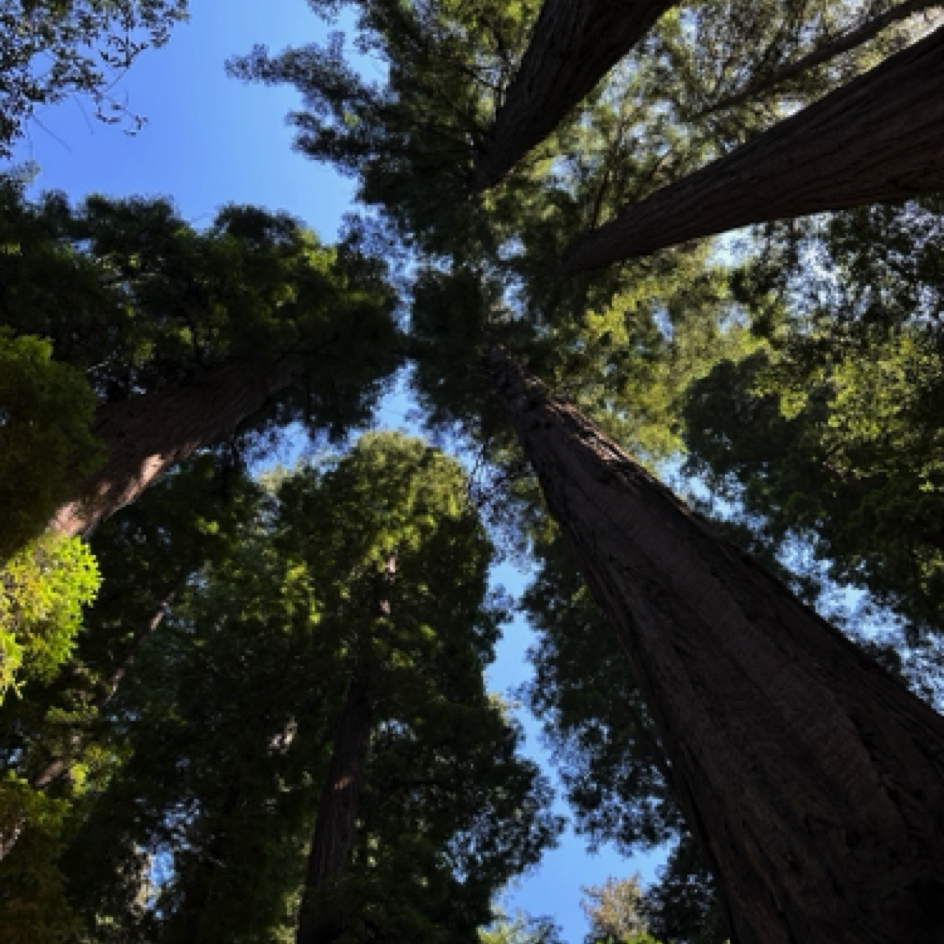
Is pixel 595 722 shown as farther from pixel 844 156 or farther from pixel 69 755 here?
pixel 844 156

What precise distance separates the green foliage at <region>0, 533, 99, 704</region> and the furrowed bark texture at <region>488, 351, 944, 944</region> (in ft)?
8.32

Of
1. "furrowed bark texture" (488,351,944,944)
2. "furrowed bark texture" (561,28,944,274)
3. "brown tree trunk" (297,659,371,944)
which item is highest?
"furrowed bark texture" (561,28,944,274)

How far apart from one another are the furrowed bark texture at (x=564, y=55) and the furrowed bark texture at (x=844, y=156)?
4.13 feet

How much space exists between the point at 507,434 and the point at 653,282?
3094 millimetres

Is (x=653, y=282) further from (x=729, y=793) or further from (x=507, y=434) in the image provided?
(x=729, y=793)

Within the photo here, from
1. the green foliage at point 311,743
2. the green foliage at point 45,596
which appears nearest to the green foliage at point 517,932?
the green foliage at point 311,743

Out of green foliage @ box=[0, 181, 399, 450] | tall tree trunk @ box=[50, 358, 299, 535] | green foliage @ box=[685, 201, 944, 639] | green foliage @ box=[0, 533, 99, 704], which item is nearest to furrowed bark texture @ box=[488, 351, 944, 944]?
green foliage @ box=[0, 533, 99, 704]

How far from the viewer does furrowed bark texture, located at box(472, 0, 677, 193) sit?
5.86m

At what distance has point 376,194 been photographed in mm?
11883

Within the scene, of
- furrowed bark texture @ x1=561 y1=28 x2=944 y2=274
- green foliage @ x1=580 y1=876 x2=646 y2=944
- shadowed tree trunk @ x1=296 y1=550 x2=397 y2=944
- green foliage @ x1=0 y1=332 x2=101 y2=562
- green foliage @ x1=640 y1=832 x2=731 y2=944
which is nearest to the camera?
green foliage @ x1=0 y1=332 x2=101 y2=562

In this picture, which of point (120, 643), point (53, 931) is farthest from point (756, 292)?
point (53, 931)

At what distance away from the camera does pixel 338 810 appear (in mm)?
7773

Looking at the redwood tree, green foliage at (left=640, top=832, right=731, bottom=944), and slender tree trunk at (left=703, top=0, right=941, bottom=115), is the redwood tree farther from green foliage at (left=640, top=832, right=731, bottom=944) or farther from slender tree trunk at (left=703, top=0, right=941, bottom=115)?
green foliage at (left=640, top=832, right=731, bottom=944)

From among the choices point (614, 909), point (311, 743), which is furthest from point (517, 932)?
point (311, 743)
